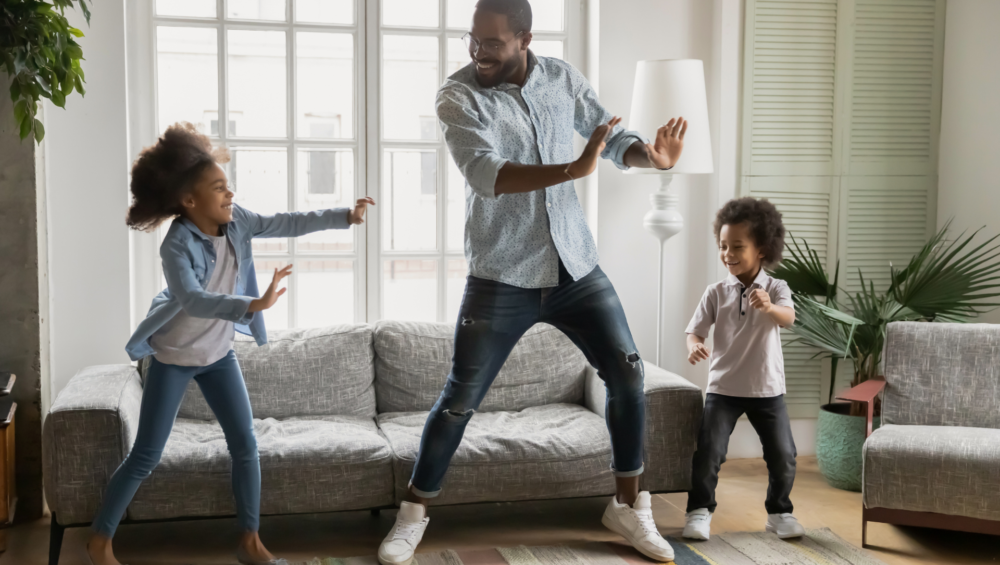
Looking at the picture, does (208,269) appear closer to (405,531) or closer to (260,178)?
(405,531)

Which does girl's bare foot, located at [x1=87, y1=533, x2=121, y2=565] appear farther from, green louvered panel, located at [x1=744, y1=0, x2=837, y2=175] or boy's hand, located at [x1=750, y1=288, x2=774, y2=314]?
green louvered panel, located at [x1=744, y1=0, x2=837, y2=175]

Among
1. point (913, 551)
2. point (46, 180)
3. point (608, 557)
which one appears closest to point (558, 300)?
point (608, 557)

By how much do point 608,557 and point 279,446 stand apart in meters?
0.98

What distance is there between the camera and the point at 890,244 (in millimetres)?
3621

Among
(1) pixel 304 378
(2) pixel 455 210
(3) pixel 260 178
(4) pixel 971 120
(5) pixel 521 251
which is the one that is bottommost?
(1) pixel 304 378

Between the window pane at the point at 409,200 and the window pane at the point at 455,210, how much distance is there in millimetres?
60

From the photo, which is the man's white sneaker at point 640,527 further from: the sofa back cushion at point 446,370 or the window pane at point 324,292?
the window pane at point 324,292

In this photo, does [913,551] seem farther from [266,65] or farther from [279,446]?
[266,65]

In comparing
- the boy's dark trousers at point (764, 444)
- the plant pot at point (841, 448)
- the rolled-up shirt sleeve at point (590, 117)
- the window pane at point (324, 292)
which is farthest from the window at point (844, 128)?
the window pane at point (324, 292)

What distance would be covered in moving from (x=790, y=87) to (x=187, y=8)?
2.33 meters

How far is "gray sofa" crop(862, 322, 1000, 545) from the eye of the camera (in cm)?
247

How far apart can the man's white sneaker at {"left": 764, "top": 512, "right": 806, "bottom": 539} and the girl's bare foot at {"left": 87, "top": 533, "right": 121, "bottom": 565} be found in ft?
6.22

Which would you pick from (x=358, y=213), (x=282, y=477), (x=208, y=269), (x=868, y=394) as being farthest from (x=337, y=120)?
(x=868, y=394)

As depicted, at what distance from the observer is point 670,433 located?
2725 mm
